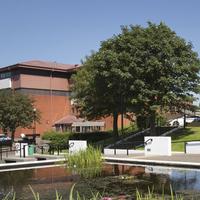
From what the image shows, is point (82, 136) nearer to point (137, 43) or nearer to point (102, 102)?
point (102, 102)

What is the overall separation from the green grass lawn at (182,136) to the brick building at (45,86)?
3779 cm

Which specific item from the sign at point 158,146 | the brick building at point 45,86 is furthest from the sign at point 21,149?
the brick building at point 45,86

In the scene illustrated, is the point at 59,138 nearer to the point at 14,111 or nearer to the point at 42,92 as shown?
the point at 14,111

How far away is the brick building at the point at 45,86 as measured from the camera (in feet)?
282

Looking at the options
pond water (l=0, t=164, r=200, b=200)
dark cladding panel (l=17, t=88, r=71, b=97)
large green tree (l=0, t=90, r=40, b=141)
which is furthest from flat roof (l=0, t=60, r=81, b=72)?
pond water (l=0, t=164, r=200, b=200)

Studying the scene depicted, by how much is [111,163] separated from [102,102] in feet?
59.3

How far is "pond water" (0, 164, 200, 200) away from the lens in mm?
16578

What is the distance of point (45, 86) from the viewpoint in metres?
→ 90.2

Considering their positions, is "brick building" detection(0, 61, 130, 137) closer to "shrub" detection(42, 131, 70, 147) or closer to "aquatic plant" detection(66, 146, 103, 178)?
"shrub" detection(42, 131, 70, 147)

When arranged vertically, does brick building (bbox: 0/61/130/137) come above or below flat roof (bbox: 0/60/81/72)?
below


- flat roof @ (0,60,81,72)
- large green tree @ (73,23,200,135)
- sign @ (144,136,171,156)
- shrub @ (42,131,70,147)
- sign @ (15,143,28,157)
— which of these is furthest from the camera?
flat roof @ (0,60,81,72)

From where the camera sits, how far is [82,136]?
5266 cm

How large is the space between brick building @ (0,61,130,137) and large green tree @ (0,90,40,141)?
2138 centimetres

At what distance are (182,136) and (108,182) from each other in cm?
2513
